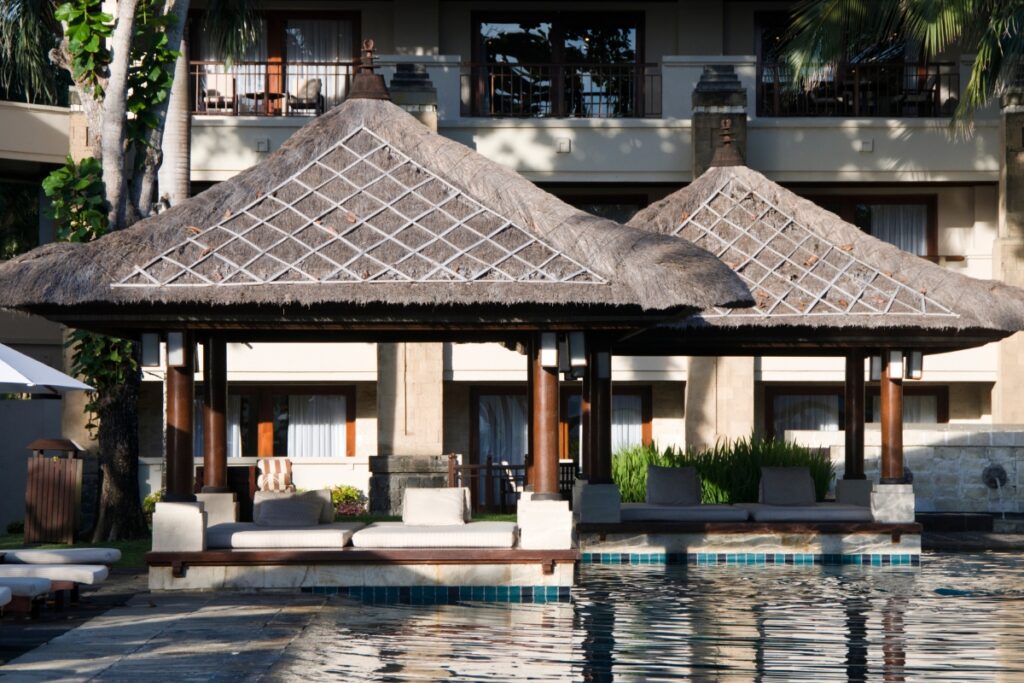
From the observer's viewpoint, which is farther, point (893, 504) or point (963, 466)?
point (963, 466)

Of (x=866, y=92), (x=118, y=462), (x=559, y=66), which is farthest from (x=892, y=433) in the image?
(x=559, y=66)

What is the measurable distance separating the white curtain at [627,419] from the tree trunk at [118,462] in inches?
536

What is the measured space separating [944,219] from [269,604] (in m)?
21.5

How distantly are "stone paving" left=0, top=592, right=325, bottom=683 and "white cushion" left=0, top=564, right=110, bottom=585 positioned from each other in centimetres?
39

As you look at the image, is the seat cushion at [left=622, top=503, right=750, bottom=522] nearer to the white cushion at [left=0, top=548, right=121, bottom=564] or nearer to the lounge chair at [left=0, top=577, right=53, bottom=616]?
the white cushion at [left=0, top=548, right=121, bottom=564]

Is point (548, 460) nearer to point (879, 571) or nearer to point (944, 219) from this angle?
point (879, 571)

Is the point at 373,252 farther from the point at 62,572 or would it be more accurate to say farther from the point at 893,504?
the point at 893,504

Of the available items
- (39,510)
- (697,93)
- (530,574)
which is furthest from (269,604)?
(697,93)

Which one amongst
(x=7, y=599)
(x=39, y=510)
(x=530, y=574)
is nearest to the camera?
(x=7, y=599)

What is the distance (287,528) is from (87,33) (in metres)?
6.97

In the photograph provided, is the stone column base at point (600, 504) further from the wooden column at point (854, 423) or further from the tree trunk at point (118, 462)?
the tree trunk at point (118, 462)

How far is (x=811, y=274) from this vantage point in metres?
18.8

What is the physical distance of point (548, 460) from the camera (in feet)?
49.5

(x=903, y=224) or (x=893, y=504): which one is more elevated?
(x=903, y=224)
